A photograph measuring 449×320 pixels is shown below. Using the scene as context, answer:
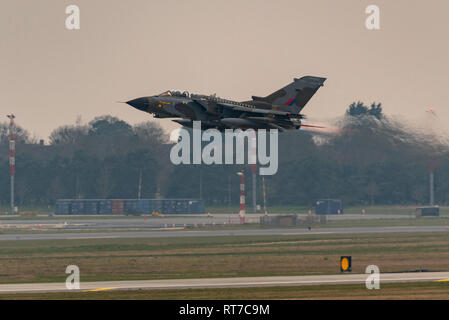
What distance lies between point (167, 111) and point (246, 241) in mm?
28166

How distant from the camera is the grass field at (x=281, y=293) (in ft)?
138

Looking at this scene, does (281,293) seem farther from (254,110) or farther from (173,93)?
(254,110)

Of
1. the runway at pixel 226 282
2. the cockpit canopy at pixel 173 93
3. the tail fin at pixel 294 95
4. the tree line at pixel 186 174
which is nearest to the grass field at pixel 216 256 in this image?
the runway at pixel 226 282

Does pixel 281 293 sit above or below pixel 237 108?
below

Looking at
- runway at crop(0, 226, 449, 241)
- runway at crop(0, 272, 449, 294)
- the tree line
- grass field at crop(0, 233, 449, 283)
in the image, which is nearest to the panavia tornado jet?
grass field at crop(0, 233, 449, 283)

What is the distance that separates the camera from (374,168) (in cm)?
14550

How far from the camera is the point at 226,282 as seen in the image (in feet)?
161

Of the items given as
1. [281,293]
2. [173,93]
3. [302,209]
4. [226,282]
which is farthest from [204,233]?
[302,209]

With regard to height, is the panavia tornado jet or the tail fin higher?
the tail fin

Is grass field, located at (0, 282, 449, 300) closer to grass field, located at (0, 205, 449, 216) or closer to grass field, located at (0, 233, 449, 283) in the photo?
grass field, located at (0, 233, 449, 283)

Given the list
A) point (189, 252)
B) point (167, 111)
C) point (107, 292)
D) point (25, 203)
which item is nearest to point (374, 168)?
point (25, 203)

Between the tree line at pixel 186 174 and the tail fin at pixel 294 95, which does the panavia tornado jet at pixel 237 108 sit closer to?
the tail fin at pixel 294 95

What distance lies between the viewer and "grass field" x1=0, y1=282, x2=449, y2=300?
138 ft

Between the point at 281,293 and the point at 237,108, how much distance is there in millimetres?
19460
